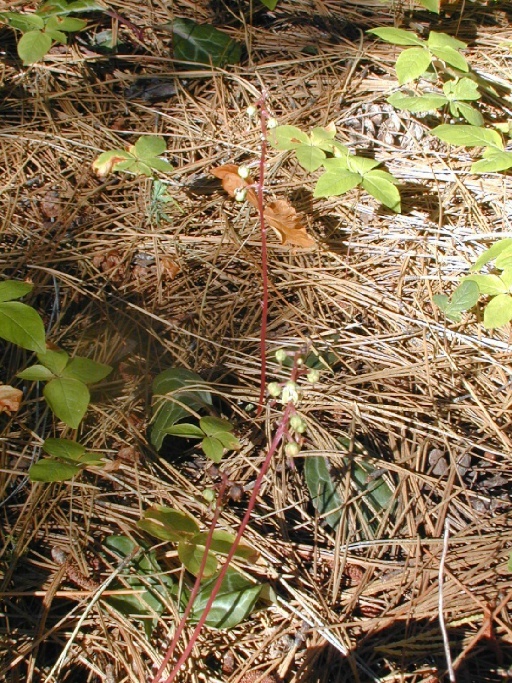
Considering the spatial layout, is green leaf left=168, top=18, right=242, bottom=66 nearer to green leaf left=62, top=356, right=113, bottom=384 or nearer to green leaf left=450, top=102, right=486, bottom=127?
green leaf left=450, top=102, right=486, bottom=127

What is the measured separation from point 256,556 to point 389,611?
0.32m

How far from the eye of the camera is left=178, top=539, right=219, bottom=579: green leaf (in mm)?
1285

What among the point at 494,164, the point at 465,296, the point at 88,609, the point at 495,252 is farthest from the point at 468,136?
the point at 88,609

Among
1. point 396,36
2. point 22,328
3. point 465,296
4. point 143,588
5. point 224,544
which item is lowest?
point 143,588

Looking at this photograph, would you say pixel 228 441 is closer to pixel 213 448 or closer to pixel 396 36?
pixel 213 448

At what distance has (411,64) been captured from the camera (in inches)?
79.3

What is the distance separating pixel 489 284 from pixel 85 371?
1.17 m

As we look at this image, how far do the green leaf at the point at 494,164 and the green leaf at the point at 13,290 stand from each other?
1.35 m

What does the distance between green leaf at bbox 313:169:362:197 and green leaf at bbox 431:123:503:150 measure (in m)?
0.34

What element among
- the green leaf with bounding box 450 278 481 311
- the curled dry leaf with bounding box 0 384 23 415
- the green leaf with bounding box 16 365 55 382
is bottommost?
the curled dry leaf with bounding box 0 384 23 415

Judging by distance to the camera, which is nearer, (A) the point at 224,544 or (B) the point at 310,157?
(A) the point at 224,544

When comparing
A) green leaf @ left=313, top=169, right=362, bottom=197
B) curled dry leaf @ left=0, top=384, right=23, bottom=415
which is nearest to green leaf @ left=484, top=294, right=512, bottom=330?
green leaf @ left=313, top=169, right=362, bottom=197

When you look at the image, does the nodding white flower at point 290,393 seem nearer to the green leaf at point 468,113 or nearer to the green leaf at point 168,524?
the green leaf at point 168,524

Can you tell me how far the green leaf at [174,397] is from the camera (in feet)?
5.17
